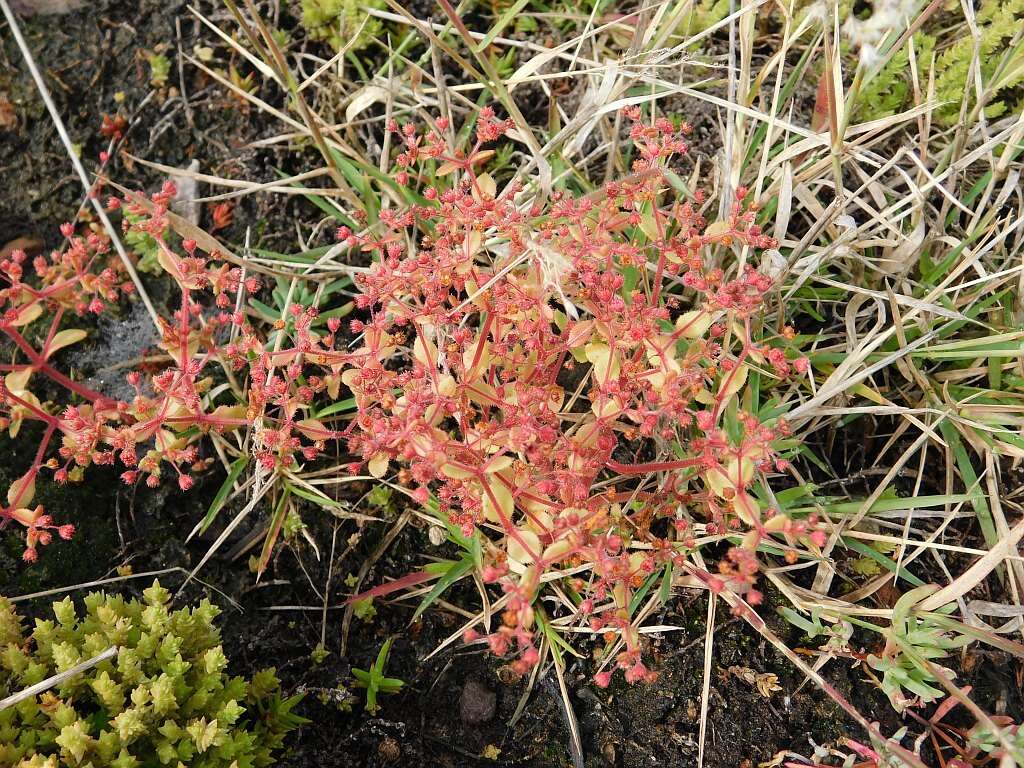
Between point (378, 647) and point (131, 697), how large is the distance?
29.2 inches

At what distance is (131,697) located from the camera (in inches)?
75.8

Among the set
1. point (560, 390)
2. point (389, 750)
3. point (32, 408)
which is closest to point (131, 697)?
point (389, 750)

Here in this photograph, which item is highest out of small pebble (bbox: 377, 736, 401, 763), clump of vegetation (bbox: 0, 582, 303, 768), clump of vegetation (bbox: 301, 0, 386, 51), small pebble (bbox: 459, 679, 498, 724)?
clump of vegetation (bbox: 301, 0, 386, 51)

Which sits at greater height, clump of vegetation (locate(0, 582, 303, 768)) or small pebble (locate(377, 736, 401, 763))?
clump of vegetation (locate(0, 582, 303, 768))

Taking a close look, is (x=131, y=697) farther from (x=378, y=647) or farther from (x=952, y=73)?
(x=952, y=73)

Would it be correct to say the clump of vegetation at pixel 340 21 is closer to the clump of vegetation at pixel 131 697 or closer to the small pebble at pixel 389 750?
the clump of vegetation at pixel 131 697

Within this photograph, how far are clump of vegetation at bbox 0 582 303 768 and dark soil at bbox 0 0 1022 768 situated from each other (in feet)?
0.89

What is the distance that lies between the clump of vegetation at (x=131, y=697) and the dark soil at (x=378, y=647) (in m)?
0.27

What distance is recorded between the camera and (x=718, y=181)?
2602 millimetres

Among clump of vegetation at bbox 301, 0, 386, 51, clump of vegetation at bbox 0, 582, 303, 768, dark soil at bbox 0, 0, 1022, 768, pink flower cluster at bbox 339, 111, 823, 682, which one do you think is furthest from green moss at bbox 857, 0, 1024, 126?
clump of vegetation at bbox 0, 582, 303, 768

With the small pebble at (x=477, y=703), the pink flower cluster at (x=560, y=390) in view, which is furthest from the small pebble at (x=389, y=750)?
the pink flower cluster at (x=560, y=390)

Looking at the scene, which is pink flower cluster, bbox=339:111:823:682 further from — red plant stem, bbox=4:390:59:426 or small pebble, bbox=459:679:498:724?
red plant stem, bbox=4:390:59:426

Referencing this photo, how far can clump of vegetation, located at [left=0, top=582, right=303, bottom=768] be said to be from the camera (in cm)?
186

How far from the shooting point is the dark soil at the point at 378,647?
2.30 meters
